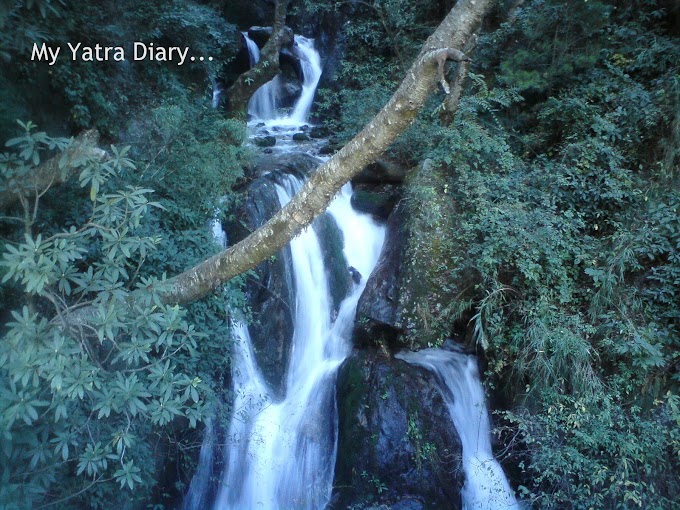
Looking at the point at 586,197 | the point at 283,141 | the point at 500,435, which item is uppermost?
the point at 283,141

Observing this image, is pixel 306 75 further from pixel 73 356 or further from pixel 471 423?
pixel 73 356

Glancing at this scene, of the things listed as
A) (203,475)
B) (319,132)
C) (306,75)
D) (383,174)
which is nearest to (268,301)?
(203,475)

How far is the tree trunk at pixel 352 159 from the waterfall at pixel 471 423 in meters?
3.36

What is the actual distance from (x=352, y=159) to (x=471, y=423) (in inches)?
163

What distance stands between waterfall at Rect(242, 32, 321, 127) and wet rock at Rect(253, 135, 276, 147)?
6.61ft

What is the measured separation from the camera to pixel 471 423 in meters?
6.49

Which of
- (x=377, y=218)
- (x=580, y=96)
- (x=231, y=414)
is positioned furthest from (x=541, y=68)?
(x=231, y=414)

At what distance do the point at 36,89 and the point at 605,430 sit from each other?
6.50 m

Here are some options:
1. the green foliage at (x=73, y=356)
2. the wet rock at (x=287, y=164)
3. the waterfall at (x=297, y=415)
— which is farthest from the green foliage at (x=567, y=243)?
the green foliage at (x=73, y=356)

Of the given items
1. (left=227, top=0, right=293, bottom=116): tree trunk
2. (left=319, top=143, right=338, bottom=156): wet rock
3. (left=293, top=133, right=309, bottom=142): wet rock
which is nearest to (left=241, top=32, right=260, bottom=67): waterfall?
(left=293, top=133, right=309, bottom=142): wet rock

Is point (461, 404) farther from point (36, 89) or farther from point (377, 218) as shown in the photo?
point (36, 89)

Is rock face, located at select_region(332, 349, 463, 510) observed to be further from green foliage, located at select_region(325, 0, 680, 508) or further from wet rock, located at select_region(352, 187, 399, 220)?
wet rock, located at select_region(352, 187, 399, 220)

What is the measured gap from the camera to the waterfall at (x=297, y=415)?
236 inches

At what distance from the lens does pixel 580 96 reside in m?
7.43
